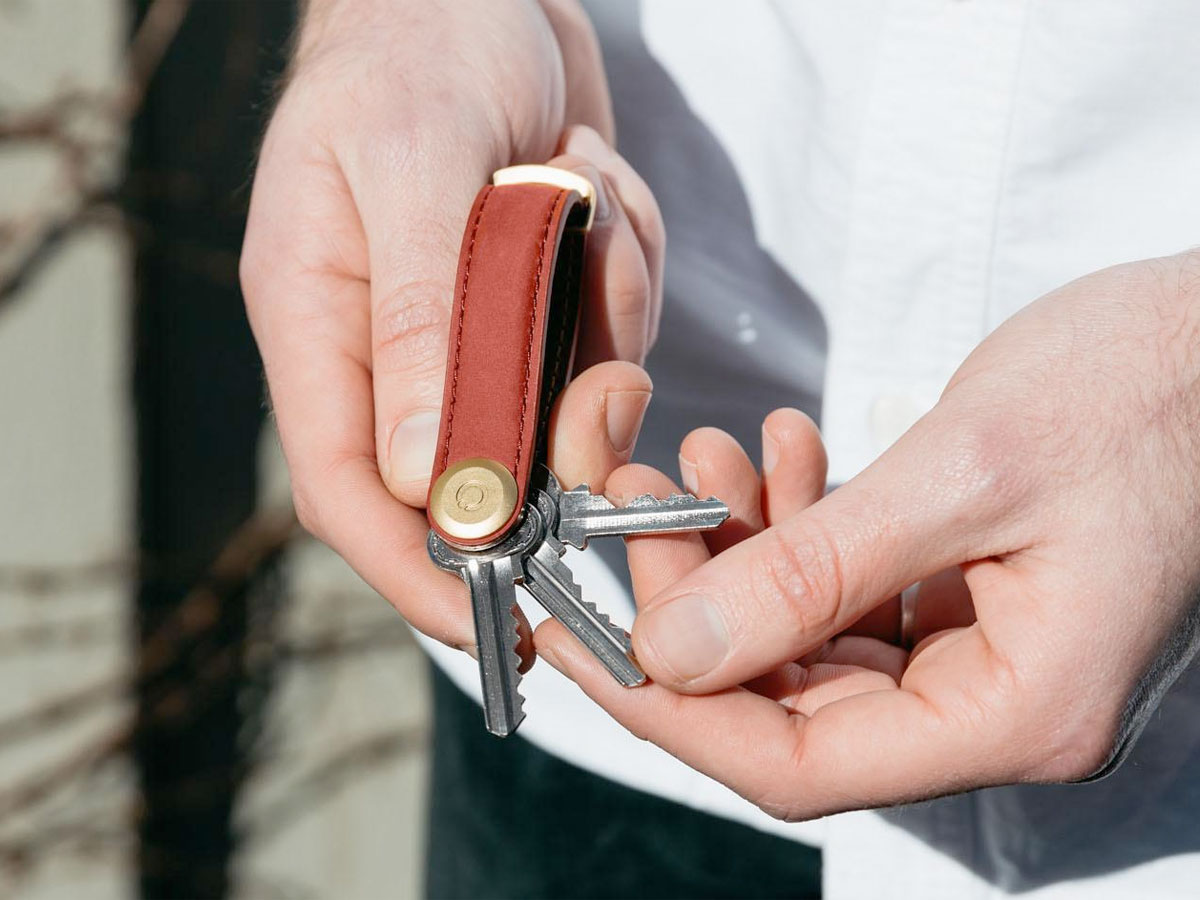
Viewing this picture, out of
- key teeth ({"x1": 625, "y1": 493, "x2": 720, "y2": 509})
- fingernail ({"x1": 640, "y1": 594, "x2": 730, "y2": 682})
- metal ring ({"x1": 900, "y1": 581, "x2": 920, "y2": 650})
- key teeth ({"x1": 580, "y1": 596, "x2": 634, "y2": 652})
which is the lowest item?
metal ring ({"x1": 900, "y1": 581, "x2": 920, "y2": 650})

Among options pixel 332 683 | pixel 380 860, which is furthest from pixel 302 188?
pixel 380 860

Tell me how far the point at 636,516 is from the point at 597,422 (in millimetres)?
86

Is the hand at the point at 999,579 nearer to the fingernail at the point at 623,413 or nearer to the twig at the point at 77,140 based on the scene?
the fingernail at the point at 623,413

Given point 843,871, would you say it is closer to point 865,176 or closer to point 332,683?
point 865,176

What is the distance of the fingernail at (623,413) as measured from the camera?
0.80 m

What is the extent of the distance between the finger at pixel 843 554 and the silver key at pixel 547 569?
4 centimetres

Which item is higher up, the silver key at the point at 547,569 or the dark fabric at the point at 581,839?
the silver key at the point at 547,569

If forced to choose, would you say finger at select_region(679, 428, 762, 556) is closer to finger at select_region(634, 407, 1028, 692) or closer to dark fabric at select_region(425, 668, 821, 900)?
finger at select_region(634, 407, 1028, 692)

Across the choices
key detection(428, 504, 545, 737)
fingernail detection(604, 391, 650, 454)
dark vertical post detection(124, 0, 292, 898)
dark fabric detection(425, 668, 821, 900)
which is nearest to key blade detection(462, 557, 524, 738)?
key detection(428, 504, 545, 737)

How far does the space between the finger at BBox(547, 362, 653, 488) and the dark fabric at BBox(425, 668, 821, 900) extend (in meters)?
0.56

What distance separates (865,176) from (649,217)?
187 millimetres

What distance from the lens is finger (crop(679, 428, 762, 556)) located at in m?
0.82

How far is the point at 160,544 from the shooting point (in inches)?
84.6

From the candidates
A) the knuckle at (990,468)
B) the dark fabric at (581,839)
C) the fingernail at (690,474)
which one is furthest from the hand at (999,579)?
the dark fabric at (581,839)
